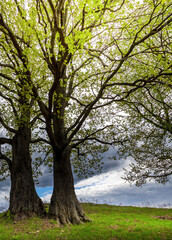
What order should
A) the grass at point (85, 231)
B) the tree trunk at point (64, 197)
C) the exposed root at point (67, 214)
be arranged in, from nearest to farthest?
the grass at point (85, 231) → the exposed root at point (67, 214) → the tree trunk at point (64, 197)

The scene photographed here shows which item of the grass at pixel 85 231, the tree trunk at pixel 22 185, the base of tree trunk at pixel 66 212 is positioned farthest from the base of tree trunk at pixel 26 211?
the base of tree trunk at pixel 66 212

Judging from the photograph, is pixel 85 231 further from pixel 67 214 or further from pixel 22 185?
pixel 22 185

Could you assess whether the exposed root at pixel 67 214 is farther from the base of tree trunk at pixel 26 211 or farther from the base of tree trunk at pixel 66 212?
the base of tree trunk at pixel 26 211

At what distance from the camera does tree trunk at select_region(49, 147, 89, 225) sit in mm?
13242

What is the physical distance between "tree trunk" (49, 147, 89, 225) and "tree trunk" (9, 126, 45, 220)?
1895 millimetres

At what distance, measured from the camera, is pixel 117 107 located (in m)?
21.0

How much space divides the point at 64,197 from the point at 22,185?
12.0ft

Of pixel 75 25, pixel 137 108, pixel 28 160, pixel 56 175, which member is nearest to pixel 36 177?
pixel 28 160

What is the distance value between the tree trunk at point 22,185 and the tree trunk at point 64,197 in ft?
6.22

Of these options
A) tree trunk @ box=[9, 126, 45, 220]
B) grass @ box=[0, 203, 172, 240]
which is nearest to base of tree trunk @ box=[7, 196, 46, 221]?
tree trunk @ box=[9, 126, 45, 220]

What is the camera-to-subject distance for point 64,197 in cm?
1390

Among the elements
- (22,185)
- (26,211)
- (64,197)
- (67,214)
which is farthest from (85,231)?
(22,185)

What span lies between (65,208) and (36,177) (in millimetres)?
7733

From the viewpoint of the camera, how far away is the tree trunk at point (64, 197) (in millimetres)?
13242
